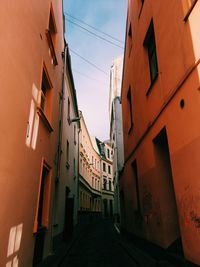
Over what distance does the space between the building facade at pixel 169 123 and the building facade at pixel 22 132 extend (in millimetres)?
2900

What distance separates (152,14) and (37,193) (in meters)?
5.60

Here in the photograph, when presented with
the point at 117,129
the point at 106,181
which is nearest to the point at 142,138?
the point at 117,129

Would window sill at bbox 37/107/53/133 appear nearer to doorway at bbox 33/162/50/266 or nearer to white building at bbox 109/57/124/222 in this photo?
doorway at bbox 33/162/50/266

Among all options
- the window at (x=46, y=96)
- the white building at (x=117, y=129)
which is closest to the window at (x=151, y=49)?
the window at (x=46, y=96)

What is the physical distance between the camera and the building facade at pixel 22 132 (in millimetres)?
3424

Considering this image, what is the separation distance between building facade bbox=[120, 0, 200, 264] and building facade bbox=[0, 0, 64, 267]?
290 cm

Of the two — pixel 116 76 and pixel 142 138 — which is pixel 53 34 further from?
pixel 116 76

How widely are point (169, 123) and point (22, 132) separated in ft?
9.79

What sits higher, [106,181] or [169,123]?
[106,181]

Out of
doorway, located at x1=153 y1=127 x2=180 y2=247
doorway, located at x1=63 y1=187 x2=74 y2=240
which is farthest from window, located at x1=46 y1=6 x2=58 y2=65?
doorway, located at x1=63 y1=187 x2=74 y2=240

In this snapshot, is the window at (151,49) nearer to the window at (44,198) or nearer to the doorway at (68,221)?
the window at (44,198)

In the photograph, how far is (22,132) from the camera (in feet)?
13.8

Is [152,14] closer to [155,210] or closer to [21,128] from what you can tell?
[21,128]

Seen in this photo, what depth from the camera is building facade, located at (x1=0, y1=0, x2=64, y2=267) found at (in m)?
3.42
